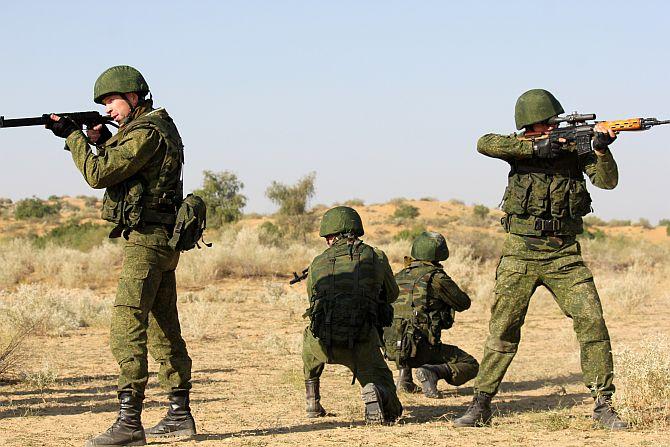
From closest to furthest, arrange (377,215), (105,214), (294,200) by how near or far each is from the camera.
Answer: (105,214) → (294,200) → (377,215)

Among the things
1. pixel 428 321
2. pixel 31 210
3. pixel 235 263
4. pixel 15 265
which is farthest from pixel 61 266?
pixel 31 210

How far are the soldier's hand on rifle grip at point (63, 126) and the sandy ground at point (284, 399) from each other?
207 cm

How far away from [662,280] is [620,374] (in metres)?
15.1

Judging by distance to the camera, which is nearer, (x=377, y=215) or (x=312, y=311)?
(x=312, y=311)

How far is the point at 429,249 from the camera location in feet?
28.8

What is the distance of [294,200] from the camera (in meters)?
35.0

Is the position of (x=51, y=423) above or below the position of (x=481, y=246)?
below

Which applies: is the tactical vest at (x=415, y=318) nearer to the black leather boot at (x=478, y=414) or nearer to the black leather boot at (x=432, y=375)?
the black leather boot at (x=432, y=375)

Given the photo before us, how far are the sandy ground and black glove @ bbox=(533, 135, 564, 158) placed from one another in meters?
1.86

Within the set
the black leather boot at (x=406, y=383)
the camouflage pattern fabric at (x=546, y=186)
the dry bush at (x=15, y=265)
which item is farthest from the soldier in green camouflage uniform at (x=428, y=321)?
the dry bush at (x=15, y=265)

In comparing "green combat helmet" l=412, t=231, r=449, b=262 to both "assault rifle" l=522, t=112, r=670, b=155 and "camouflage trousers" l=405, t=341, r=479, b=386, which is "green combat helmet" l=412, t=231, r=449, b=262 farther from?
"assault rifle" l=522, t=112, r=670, b=155

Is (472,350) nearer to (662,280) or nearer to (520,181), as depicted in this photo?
(520,181)

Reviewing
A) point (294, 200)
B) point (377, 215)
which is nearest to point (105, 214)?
point (294, 200)

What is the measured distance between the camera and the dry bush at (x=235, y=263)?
2009cm
